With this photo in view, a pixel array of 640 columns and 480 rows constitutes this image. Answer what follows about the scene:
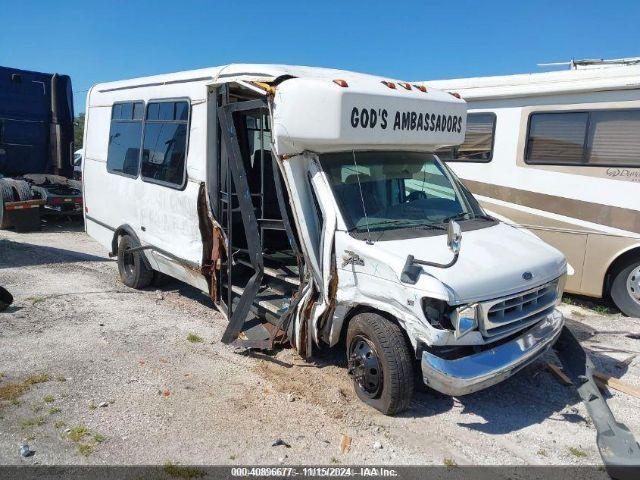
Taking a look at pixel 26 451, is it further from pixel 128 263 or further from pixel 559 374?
pixel 559 374

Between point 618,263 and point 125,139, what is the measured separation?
6.70 meters

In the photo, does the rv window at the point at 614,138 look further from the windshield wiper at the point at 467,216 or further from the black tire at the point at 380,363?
the black tire at the point at 380,363

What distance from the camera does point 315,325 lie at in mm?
4652

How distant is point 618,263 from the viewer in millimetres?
6922

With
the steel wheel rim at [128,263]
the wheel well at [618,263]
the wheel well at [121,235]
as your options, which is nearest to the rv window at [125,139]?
the wheel well at [121,235]

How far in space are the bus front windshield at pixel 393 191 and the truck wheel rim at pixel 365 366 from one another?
95cm

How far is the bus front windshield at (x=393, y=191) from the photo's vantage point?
4.51 metres

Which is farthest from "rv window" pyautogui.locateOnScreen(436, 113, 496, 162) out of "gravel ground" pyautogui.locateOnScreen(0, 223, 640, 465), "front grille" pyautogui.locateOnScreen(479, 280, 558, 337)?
"front grille" pyautogui.locateOnScreen(479, 280, 558, 337)

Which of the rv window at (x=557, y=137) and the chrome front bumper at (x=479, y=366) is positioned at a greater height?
the rv window at (x=557, y=137)

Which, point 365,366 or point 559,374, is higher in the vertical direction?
point 365,366

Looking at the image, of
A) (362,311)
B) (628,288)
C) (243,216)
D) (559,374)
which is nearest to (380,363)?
(362,311)

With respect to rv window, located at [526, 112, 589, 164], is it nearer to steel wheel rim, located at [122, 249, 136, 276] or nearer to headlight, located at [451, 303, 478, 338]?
headlight, located at [451, 303, 478, 338]

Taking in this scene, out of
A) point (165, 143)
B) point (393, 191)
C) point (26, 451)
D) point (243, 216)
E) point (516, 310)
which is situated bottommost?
point (26, 451)

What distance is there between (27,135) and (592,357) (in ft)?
42.2
